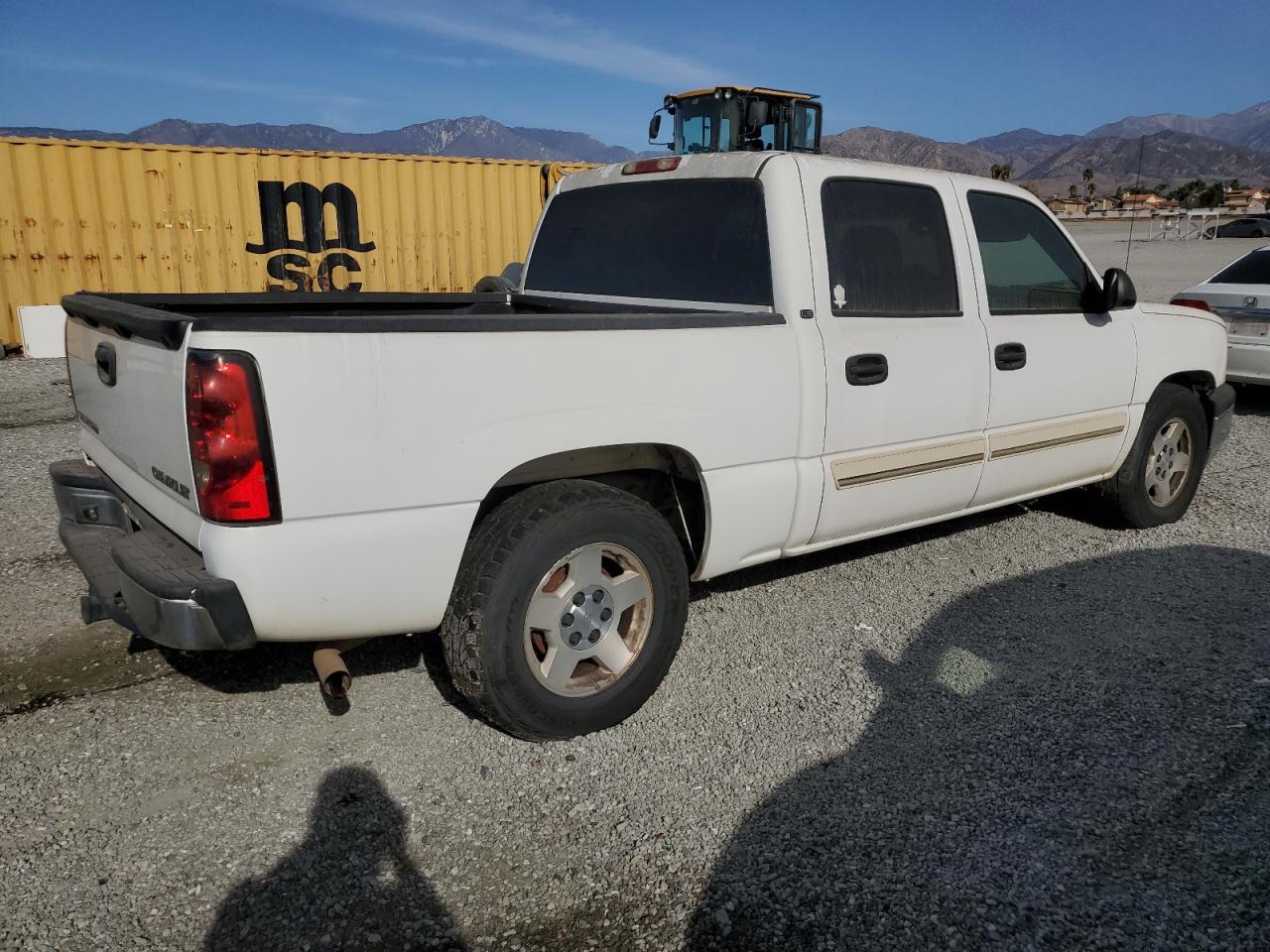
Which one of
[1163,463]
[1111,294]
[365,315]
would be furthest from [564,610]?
[1163,463]

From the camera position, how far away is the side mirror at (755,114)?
1852cm

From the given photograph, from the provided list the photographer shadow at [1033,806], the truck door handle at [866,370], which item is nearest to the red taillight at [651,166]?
the truck door handle at [866,370]

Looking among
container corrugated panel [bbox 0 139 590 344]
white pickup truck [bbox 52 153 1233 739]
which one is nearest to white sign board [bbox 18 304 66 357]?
container corrugated panel [bbox 0 139 590 344]

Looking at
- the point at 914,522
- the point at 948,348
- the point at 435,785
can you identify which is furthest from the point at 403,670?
the point at 948,348

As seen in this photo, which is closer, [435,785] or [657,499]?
[435,785]

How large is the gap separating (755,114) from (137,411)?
17.4 metres

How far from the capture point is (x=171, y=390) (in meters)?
2.64

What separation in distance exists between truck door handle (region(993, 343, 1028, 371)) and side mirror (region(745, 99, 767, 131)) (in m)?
15.4

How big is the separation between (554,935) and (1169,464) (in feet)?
15.2

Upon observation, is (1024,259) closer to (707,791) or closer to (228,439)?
(707,791)

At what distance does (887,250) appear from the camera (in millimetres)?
3982

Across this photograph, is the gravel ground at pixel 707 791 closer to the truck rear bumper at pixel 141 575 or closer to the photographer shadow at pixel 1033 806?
the photographer shadow at pixel 1033 806

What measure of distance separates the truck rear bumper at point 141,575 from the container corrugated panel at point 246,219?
8.74 metres

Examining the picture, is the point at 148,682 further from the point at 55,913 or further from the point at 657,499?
the point at 657,499
